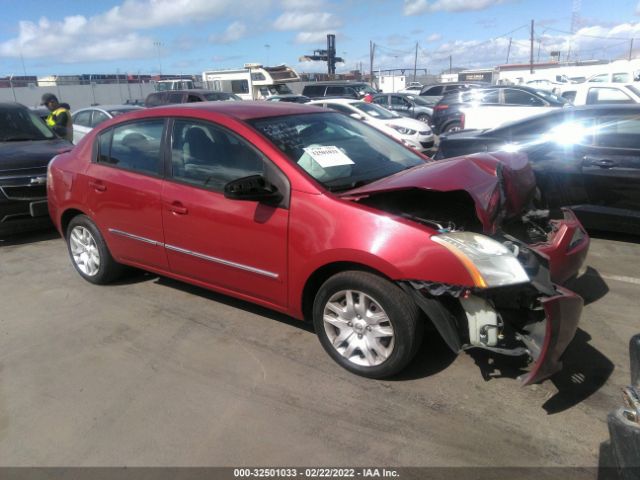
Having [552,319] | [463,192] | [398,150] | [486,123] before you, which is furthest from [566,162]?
[486,123]

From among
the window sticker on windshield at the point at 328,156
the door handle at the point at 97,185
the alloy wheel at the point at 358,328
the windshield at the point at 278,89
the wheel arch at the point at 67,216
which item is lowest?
the alloy wheel at the point at 358,328

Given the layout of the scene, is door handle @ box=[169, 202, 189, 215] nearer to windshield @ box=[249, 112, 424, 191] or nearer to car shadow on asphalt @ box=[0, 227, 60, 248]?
windshield @ box=[249, 112, 424, 191]

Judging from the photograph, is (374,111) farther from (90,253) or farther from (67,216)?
(90,253)

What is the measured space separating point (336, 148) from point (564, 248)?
1.65 m

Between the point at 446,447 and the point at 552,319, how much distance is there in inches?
32.1

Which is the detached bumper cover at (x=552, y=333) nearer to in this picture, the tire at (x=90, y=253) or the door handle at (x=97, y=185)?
the door handle at (x=97, y=185)

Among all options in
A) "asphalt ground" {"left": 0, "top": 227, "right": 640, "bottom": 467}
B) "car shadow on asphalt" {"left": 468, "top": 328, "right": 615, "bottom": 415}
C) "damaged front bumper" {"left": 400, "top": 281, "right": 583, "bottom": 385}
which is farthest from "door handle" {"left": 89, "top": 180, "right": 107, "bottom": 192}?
"car shadow on asphalt" {"left": 468, "top": 328, "right": 615, "bottom": 415}

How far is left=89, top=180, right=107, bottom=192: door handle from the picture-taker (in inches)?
165

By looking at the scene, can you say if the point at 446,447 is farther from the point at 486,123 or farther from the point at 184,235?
the point at 486,123

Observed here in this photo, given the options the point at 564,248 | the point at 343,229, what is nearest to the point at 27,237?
the point at 343,229

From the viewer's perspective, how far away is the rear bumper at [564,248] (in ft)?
10.1

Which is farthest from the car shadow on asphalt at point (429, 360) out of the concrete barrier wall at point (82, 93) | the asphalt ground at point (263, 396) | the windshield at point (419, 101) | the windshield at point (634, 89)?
the concrete barrier wall at point (82, 93)

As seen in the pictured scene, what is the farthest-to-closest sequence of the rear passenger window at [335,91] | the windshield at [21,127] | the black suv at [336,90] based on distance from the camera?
the rear passenger window at [335,91] < the black suv at [336,90] < the windshield at [21,127]

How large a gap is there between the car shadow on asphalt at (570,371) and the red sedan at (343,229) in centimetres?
35
